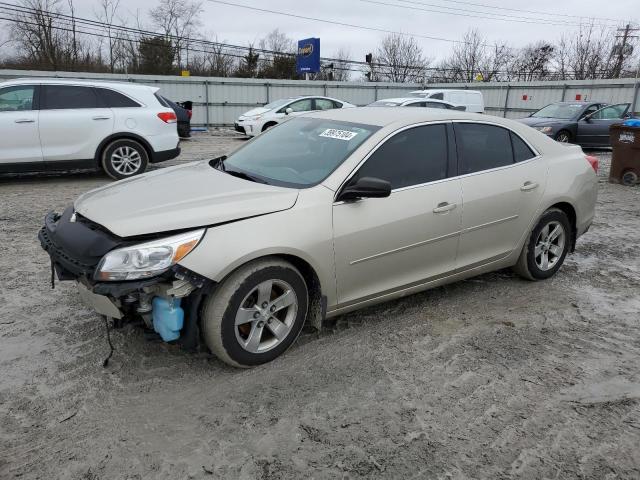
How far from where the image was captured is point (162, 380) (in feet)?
10.3

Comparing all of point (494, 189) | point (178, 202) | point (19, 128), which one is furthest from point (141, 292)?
point (19, 128)

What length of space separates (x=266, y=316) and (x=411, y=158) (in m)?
1.62

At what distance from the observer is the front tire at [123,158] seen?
8977 mm

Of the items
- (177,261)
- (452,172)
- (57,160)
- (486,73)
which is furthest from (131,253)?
(486,73)

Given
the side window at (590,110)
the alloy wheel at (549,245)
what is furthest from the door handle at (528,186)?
the side window at (590,110)

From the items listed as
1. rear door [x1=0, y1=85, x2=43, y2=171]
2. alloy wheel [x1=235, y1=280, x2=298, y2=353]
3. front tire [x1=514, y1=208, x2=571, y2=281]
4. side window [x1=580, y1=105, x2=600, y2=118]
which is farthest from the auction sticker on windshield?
side window [x1=580, y1=105, x2=600, y2=118]

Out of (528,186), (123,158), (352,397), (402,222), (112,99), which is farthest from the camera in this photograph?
(123,158)

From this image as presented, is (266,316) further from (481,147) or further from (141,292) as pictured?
(481,147)

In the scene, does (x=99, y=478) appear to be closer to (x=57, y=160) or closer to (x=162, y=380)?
(x=162, y=380)

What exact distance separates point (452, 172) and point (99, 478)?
3073 mm

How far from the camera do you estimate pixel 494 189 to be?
420 cm

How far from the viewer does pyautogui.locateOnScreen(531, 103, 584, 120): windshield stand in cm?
1541

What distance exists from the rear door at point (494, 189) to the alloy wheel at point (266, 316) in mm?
1547

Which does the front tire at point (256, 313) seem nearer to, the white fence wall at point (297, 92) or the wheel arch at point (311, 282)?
the wheel arch at point (311, 282)
